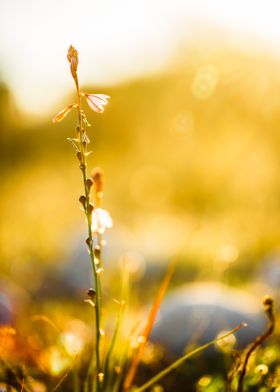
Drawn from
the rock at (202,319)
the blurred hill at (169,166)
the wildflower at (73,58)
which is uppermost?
the blurred hill at (169,166)

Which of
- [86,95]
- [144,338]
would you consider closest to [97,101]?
[86,95]

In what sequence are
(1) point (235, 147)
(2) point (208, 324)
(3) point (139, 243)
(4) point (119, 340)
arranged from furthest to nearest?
(1) point (235, 147) < (3) point (139, 243) < (2) point (208, 324) < (4) point (119, 340)

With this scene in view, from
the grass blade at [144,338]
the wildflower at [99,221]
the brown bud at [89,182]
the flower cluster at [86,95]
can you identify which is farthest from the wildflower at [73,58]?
the grass blade at [144,338]

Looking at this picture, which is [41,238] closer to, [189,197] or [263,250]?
[263,250]

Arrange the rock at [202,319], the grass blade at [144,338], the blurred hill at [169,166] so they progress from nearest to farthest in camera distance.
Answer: the grass blade at [144,338], the rock at [202,319], the blurred hill at [169,166]

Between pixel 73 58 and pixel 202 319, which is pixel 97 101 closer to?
pixel 73 58

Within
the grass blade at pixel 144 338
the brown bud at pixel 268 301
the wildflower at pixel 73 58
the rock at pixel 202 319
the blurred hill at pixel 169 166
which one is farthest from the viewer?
the blurred hill at pixel 169 166

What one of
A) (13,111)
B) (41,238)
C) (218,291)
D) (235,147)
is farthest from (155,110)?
(218,291)

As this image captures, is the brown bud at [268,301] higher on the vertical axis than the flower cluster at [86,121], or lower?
lower

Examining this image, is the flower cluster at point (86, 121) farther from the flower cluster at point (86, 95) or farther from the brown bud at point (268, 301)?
the brown bud at point (268, 301)

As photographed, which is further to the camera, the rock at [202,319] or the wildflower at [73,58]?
the rock at [202,319]
